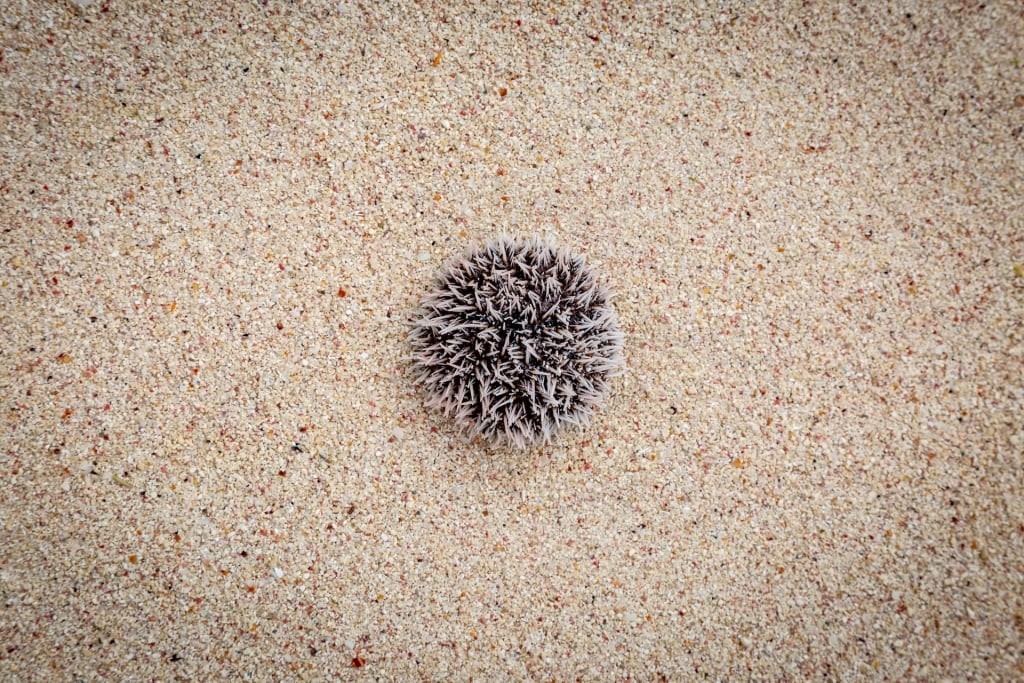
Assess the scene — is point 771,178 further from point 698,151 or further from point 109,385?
point 109,385

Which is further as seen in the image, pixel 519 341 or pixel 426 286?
pixel 426 286

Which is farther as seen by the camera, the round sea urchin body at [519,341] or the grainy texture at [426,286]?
the grainy texture at [426,286]

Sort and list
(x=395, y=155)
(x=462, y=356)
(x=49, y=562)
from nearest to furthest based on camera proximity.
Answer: (x=462, y=356), (x=49, y=562), (x=395, y=155)

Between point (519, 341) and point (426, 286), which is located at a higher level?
point (519, 341)

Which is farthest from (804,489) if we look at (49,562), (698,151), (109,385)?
(49,562)
